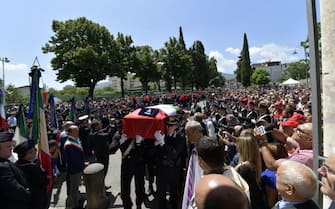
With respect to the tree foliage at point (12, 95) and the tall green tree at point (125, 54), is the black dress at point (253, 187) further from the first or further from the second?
the tree foliage at point (12, 95)

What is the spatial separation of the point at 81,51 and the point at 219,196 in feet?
144

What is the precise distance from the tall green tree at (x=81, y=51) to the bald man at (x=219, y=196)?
43.7 meters

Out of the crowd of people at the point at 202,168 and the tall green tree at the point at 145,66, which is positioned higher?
the tall green tree at the point at 145,66

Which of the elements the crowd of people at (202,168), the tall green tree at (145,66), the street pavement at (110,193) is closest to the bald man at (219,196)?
the crowd of people at (202,168)

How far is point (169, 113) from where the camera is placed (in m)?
5.66

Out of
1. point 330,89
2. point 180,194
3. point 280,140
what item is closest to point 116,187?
point 180,194

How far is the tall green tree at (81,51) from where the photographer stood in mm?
42719

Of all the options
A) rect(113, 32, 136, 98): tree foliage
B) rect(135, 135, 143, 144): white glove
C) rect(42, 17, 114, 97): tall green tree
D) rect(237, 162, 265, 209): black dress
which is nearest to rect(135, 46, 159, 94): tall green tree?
rect(113, 32, 136, 98): tree foliage

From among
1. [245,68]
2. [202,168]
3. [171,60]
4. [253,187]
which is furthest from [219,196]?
[245,68]

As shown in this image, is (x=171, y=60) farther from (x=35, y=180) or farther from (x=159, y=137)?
(x=35, y=180)

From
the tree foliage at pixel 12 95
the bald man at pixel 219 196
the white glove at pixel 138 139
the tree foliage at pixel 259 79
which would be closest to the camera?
the bald man at pixel 219 196

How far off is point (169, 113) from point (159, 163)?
1.09m

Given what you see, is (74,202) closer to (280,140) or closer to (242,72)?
(280,140)

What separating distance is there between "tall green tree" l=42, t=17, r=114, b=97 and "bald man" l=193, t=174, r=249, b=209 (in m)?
43.7
